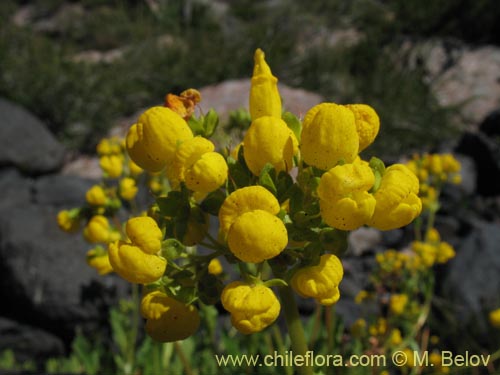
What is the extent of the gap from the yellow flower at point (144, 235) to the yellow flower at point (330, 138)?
1.02ft

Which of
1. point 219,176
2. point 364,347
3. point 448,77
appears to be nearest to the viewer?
point 219,176

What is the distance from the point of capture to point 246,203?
0.89 metres

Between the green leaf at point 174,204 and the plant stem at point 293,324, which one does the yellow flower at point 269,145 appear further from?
the plant stem at point 293,324

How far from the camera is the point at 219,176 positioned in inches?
37.5

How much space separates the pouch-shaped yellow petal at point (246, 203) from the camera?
88 centimetres

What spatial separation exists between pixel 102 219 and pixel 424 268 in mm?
1805

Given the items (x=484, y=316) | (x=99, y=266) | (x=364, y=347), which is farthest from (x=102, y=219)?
(x=484, y=316)

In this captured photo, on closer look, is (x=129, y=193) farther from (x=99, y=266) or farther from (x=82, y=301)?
(x=82, y=301)

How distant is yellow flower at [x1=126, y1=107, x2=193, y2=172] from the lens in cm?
101

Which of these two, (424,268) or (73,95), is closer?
(424,268)

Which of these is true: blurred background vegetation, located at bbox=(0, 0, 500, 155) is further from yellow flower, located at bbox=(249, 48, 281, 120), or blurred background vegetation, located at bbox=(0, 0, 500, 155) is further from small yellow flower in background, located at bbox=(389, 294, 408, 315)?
yellow flower, located at bbox=(249, 48, 281, 120)

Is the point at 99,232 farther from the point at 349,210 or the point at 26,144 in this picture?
the point at 26,144

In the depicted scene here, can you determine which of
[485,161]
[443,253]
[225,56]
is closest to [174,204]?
[443,253]

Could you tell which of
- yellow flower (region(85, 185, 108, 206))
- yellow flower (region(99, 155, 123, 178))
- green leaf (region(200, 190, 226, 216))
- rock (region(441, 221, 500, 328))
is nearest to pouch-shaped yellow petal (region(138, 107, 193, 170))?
green leaf (region(200, 190, 226, 216))
